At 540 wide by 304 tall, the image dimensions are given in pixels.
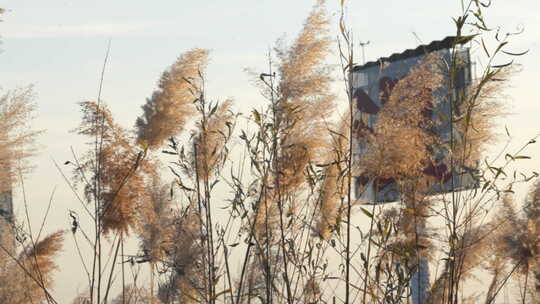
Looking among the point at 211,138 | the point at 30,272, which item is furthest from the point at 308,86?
the point at 30,272

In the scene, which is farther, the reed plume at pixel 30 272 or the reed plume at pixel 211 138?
the reed plume at pixel 30 272

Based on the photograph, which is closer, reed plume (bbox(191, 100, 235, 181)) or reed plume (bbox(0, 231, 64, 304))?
reed plume (bbox(191, 100, 235, 181))

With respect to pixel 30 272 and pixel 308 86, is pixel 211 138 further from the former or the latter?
pixel 30 272

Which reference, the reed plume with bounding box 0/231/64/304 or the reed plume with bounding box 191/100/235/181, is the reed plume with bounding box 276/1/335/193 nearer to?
the reed plume with bounding box 191/100/235/181

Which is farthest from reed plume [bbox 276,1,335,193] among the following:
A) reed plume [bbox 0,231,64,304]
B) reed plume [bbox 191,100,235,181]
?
reed plume [bbox 0,231,64,304]

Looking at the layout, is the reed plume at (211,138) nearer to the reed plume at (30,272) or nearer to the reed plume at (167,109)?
the reed plume at (167,109)

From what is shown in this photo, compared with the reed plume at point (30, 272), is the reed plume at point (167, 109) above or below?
above

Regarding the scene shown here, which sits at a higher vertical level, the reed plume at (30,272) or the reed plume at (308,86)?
the reed plume at (308,86)

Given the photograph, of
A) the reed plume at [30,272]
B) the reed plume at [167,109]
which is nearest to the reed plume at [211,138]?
the reed plume at [167,109]

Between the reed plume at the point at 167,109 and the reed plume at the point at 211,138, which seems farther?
the reed plume at the point at 167,109

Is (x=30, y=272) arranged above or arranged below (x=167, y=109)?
below

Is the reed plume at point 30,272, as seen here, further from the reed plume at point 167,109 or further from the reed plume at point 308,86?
the reed plume at point 308,86

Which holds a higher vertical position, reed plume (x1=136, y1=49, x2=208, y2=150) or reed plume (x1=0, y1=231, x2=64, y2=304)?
reed plume (x1=136, y1=49, x2=208, y2=150)

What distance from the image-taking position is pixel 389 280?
8.68ft
